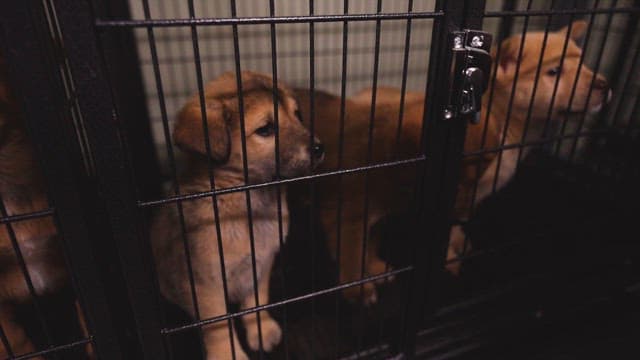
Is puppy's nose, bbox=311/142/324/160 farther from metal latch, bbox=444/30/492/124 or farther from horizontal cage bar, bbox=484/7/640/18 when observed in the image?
horizontal cage bar, bbox=484/7/640/18

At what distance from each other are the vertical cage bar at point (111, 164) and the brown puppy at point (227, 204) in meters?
0.26

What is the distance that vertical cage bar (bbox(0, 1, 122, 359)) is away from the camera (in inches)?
26.7

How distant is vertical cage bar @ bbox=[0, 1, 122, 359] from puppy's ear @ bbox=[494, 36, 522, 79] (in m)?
1.42

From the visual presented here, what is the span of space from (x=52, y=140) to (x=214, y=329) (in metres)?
0.75

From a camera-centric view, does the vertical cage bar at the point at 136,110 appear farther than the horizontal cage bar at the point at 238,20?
Yes

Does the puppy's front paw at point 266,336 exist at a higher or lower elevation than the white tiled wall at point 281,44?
lower

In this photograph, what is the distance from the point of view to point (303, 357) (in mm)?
1418

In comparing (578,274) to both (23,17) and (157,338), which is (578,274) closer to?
(157,338)

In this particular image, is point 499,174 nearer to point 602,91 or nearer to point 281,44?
point 602,91

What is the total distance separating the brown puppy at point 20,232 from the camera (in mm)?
1035

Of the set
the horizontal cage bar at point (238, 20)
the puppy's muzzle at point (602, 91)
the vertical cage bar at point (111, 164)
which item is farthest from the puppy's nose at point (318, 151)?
the puppy's muzzle at point (602, 91)

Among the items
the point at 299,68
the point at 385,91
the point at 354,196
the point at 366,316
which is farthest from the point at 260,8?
the point at 366,316

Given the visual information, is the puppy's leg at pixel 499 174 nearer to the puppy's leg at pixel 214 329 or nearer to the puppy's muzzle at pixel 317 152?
the puppy's muzzle at pixel 317 152

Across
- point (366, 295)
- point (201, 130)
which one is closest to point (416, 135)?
point (366, 295)
